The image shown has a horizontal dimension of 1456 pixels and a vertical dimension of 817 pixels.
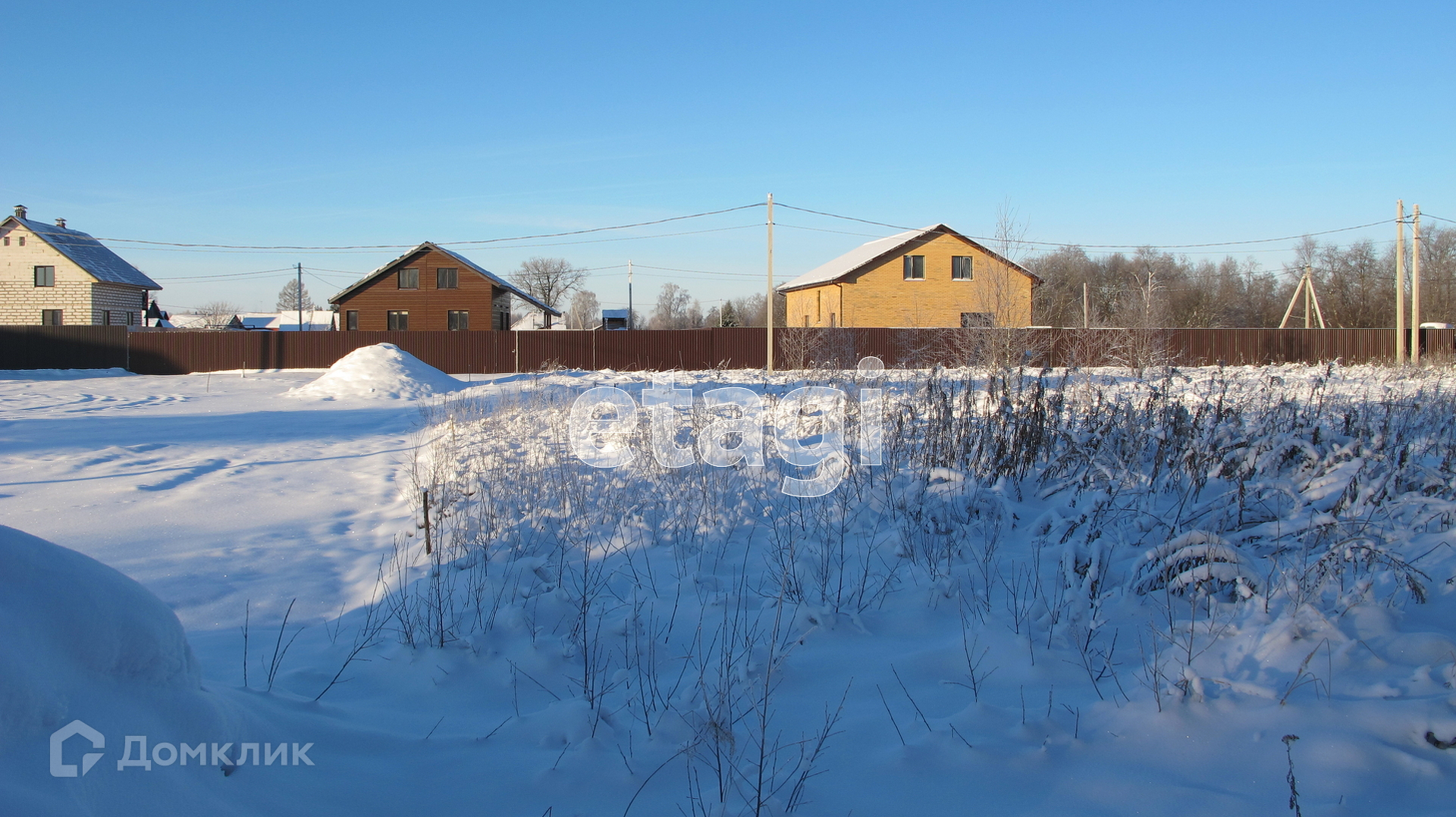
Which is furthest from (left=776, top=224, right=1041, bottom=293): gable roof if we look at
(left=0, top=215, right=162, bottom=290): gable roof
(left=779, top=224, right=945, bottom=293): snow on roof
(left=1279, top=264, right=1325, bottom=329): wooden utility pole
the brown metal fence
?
(left=0, top=215, right=162, bottom=290): gable roof

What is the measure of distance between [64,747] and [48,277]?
4897 centimetres

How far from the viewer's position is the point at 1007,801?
2078 millimetres

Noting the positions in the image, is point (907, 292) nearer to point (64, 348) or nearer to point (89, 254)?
point (64, 348)

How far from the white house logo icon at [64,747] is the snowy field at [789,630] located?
14 mm

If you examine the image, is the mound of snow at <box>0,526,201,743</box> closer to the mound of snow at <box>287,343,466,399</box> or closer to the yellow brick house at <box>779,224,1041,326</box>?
the mound of snow at <box>287,343,466,399</box>

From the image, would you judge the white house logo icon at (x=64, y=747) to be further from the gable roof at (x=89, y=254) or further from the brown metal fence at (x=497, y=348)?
the gable roof at (x=89, y=254)

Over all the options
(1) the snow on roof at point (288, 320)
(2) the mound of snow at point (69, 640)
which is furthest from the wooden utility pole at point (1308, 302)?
(1) the snow on roof at point (288, 320)

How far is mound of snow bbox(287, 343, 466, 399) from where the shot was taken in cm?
1597

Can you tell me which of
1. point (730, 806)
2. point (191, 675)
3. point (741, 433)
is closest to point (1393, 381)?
point (741, 433)

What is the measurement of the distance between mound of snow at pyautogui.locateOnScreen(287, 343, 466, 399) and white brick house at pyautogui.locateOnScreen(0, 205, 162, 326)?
30229 millimetres

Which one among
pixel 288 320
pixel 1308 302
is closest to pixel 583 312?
pixel 288 320

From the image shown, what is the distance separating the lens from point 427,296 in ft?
123

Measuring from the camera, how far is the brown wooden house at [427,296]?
37156 mm

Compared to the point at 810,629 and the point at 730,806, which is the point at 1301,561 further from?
the point at 730,806
